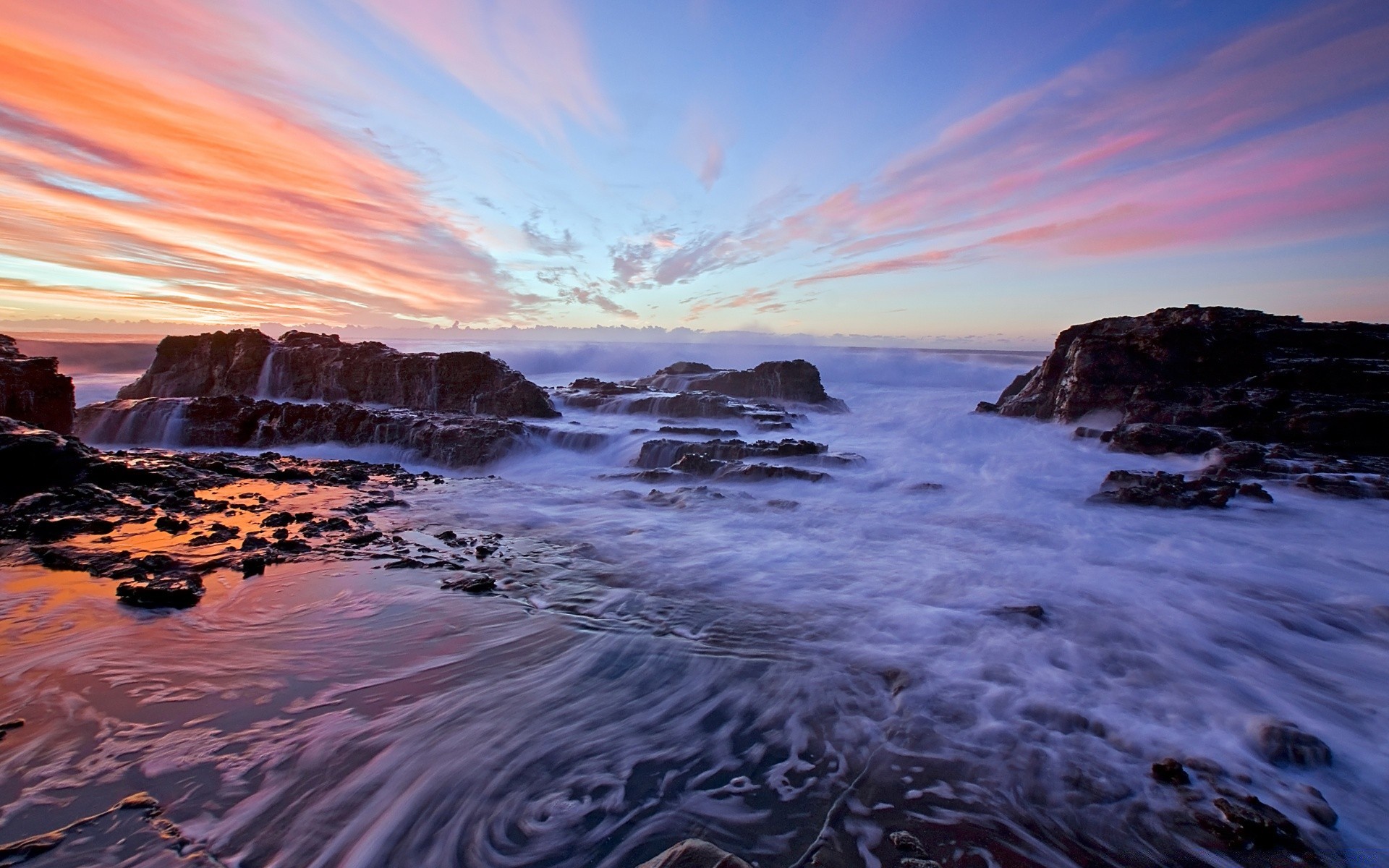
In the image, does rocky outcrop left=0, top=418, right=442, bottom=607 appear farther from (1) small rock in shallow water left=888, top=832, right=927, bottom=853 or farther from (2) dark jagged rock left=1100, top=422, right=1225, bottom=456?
(2) dark jagged rock left=1100, top=422, right=1225, bottom=456

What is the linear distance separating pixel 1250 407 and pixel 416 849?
15889 mm

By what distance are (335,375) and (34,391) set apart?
24.7 feet

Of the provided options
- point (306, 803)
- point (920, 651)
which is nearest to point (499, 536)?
point (306, 803)

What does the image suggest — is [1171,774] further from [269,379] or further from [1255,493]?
[269,379]

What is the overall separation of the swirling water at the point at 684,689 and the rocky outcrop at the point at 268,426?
→ 21.0ft

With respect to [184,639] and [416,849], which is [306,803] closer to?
[416,849]

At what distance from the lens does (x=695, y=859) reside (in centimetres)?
213

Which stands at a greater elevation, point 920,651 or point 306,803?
point 306,803

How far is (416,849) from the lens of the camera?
2566 millimetres

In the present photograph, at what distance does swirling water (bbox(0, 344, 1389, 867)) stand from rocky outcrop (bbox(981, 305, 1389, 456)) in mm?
4397

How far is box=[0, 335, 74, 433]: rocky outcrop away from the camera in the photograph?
9852 millimetres

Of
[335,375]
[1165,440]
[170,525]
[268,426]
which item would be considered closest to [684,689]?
[170,525]

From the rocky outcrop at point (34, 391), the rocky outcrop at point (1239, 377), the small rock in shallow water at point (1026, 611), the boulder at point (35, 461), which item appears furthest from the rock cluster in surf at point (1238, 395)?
the rocky outcrop at point (34, 391)

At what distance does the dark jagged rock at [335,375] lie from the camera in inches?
674
